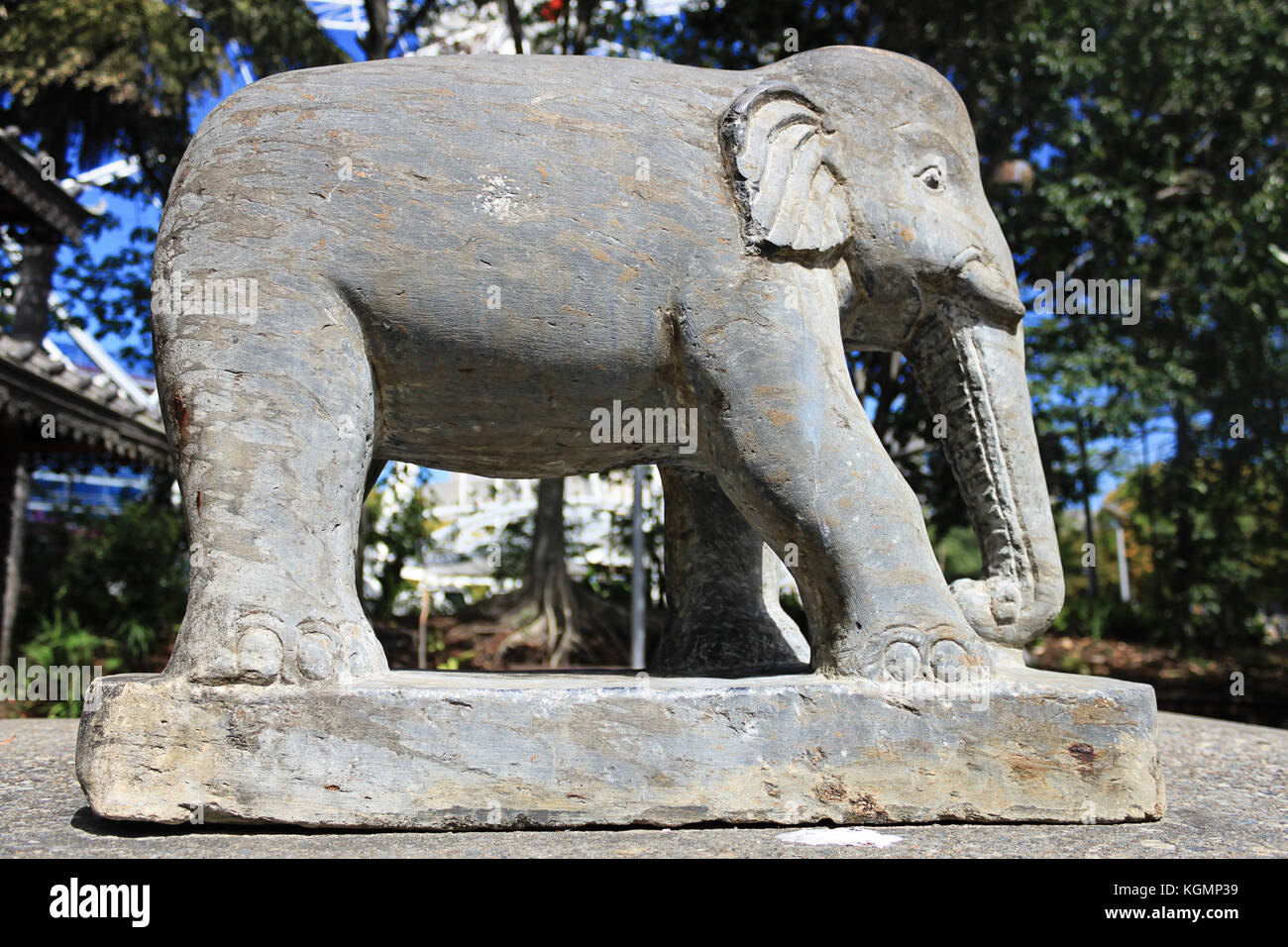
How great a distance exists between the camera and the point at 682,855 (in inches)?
91.6

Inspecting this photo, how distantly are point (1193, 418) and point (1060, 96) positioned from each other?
5870 mm

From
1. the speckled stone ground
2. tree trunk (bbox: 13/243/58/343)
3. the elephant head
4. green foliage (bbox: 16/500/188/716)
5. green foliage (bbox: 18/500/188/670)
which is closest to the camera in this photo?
the speckled stone ground

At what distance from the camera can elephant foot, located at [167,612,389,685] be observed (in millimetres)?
2584

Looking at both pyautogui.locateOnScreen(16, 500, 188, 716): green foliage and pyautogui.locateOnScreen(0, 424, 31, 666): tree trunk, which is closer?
pyautogui.locateOnScreen(0, 424, 31, 666): tree trunk

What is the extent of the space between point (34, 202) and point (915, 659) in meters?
7.79

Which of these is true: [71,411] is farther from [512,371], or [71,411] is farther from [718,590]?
[512,371]

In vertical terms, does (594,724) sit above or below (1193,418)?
below

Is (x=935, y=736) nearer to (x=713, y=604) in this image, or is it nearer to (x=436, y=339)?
(x=713, y=604)

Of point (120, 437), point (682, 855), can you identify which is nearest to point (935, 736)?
point (682, 855)

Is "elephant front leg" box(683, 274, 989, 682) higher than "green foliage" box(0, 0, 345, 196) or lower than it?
lower

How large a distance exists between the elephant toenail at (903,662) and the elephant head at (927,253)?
442 mm

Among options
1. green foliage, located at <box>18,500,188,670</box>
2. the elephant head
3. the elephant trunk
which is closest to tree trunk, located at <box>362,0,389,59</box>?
green foliage, located at <box>18,500,188,670</box>

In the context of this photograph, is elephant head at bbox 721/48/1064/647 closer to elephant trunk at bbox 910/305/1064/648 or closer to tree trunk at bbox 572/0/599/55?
elephant trunk at bbox 910/305/1064/648

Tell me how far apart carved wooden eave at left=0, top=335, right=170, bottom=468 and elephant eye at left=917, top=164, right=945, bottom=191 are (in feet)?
21.1
